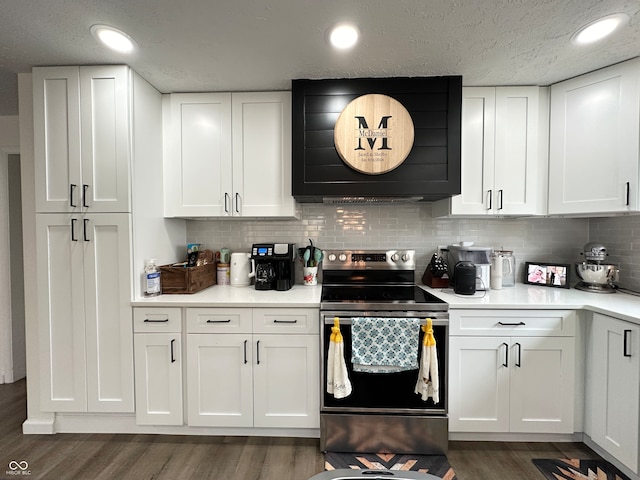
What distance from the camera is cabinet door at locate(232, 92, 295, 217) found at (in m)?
2.16

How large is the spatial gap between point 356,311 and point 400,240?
0.95 m

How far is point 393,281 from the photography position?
235cm

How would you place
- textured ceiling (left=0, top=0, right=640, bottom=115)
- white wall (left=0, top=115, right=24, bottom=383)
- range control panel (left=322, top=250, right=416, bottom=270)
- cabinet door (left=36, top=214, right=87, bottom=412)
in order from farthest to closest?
white wall (left=0, top=115, right=24, bottom=383) < range control panel (left=322, top=250, right=416, bottom=270) < cabinet door (left=36, top=214, right=87, bottom=412) < textured ceiling (left=0, top=0, right=640, bottom=115)

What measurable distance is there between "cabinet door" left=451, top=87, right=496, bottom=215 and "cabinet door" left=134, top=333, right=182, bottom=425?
2118 mm

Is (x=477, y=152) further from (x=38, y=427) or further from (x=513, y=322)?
(x=38, y=427)

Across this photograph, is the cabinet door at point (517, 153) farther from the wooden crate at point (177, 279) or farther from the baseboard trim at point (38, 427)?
the baseboard trim at point (38, 427)

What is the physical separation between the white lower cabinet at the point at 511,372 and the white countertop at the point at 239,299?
92 centimetres

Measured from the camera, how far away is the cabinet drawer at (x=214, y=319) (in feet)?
6.12

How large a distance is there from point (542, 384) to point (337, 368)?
49.4 inches

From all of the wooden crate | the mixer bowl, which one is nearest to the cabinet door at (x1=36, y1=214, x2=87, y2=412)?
the wooden crate

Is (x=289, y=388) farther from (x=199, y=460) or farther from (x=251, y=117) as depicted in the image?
(x=251, y=117)

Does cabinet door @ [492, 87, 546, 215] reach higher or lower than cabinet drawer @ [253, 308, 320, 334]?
higher

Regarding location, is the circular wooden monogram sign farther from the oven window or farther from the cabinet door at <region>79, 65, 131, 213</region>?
the cabinet door at <region>79, 65, 131, 213</region>

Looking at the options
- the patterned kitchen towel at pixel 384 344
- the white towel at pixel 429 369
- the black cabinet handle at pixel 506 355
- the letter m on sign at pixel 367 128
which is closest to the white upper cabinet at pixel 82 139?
the letter m on sign at pixel 367 128
